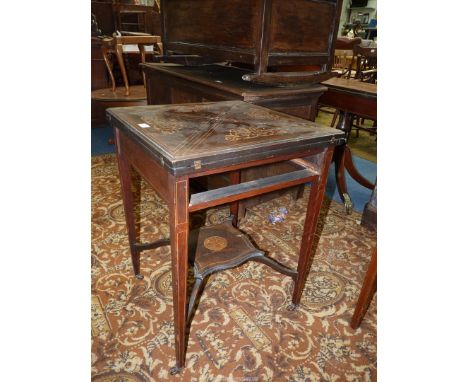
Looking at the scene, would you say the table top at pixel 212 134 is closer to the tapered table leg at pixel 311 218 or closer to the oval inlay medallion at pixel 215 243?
the tapered table leg at pixel 311 218

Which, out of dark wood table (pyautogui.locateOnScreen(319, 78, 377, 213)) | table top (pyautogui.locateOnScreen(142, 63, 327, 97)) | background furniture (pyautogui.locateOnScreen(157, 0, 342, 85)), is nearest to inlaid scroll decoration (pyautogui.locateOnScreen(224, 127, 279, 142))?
table top (pyautogui.locateOnScreen(142, 63, 327, 97))

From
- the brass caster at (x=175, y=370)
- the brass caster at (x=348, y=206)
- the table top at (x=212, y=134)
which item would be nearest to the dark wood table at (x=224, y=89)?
the table top at (x=212, y=134)

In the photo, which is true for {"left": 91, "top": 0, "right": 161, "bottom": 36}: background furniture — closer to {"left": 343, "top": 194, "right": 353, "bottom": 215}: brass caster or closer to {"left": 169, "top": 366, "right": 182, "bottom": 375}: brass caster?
{"left": 343, "top": 194, "right": 353, "bottom": 215}: brass caster

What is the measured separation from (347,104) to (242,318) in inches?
71.4

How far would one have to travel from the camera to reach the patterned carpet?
4.47ft

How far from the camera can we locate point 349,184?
3.22 m

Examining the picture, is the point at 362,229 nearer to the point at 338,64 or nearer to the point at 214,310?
the point at 214,310

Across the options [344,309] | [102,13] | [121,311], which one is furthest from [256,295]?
[102,13]

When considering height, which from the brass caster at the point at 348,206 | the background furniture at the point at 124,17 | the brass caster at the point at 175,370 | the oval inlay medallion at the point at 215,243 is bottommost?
the brass caster at the point at 175,370

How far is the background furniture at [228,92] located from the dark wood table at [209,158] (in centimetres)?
37

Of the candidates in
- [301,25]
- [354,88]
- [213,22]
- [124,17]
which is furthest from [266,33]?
[124,17]

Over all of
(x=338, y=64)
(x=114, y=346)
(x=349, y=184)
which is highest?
(x=338, y=64)

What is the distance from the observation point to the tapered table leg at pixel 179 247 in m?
0.99

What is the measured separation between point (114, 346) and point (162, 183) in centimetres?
86
